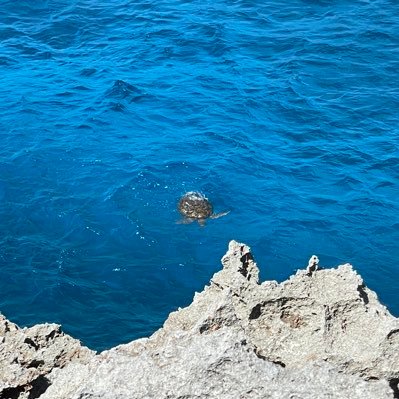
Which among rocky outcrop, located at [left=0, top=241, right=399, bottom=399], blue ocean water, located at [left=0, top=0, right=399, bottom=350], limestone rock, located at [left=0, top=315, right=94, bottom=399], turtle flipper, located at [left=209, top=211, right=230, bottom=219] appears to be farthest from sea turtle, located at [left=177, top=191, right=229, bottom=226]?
limestone rock, located at [left=0, top=315, right=94, bottom=399]

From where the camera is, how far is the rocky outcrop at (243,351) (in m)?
5.71

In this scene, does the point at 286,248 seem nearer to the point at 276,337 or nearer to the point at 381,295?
the point at 381,295

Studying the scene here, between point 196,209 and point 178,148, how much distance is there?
3574 mm

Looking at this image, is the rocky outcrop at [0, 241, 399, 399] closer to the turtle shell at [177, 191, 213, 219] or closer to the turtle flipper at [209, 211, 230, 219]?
the turtle shell at [177, 191, 213, 219]

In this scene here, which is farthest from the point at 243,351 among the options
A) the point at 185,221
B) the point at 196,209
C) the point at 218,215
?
the point at 218,215

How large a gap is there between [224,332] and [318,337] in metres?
1.78

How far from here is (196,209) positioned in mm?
17484

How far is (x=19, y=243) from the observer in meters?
16.3

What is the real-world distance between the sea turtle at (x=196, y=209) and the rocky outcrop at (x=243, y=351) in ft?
28.8

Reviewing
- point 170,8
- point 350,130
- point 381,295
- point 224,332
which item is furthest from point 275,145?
point 224,332

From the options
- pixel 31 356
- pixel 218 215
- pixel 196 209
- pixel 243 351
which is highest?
pixel 243 351

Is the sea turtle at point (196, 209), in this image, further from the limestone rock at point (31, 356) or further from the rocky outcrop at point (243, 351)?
the limestone rock at point (31, 356)

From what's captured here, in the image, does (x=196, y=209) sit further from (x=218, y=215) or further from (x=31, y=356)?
(x=31, y=356)

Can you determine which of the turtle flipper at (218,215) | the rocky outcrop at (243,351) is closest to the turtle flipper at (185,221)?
the turtle flipper at (218,215)
